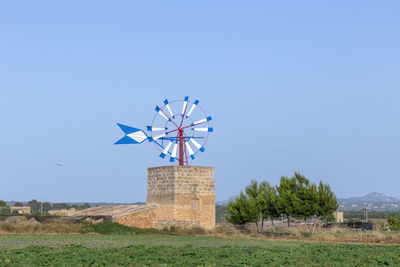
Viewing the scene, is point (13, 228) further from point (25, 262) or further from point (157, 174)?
point (25, 262)

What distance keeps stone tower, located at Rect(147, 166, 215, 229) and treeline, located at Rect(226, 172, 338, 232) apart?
8.03ft

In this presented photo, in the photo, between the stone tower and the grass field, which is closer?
the grass field

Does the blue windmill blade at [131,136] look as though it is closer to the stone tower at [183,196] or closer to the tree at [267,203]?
the stone tower at [183,196]

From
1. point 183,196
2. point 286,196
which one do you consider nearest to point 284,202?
point 286,196

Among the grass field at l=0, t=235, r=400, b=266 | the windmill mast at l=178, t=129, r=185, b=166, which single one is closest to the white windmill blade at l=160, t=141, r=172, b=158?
the windmill mast at l=178, t=129, r=185, b=166

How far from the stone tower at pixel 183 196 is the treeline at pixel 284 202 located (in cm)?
245

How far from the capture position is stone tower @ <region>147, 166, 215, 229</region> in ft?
112

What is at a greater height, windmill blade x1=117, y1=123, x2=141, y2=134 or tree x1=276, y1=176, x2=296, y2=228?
windmill blade x1=117, y1=123, x2=141, y2=134

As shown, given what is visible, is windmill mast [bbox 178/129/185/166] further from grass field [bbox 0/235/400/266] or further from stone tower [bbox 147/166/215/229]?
grass field [bbox 0/235/400/266]

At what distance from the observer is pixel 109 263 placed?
697 inches

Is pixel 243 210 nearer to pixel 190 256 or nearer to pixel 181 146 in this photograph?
pixel 181 146

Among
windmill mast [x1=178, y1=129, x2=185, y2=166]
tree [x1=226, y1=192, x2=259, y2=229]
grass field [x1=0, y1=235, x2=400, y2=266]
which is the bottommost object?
grass field [x1=0, y1=235, x2=400, y2=266]

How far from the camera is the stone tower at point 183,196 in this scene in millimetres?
34125

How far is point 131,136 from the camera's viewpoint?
115 ft
